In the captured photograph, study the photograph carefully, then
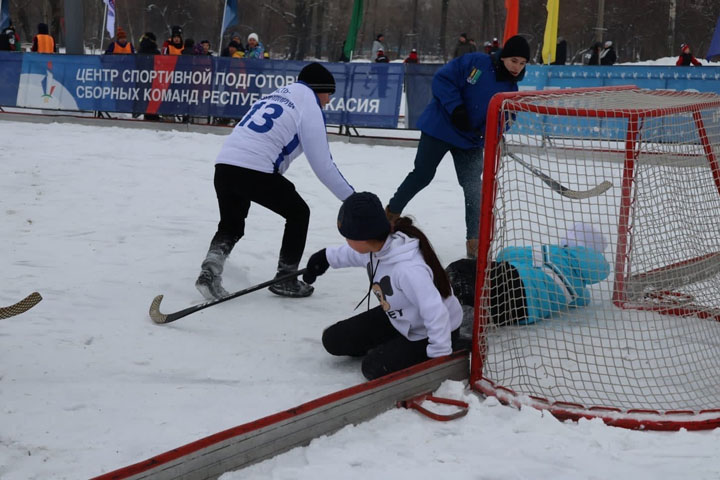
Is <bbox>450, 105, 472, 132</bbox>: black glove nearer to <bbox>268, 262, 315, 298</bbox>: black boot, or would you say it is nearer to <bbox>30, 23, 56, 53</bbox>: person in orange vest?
<bbox>268, 262, 315, 298</bbox>: black boot

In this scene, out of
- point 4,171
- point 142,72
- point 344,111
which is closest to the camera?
point 4,171

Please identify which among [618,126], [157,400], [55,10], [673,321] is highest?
[55,10]

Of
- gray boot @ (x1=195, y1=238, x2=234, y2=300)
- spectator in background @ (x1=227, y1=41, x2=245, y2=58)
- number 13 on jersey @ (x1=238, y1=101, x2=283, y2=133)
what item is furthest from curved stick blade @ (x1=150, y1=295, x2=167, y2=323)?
spectator in background @ (x1=227, y1=41, x2=245, y2=58)

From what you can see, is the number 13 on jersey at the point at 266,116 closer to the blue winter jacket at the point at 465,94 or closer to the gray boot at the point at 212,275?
the gray boot at the point at 212,275

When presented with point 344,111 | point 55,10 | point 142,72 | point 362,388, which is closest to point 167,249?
point 362,388

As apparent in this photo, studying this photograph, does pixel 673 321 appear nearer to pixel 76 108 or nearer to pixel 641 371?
pixel 641 371

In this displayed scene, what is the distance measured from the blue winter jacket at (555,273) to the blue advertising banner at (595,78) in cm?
726

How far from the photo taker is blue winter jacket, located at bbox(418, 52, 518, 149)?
16.3 feet

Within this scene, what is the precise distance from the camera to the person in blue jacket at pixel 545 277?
12.3ft

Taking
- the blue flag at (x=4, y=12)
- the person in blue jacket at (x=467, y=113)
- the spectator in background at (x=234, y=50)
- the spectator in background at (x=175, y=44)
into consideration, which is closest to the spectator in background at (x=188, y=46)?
the spectator in background at (x=175, y=44)

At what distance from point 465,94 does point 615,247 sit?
61.2 inches

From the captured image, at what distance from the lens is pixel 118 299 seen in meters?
4.46

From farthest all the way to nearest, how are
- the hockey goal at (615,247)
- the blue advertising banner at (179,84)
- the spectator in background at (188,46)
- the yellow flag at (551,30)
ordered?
the spectator in background at (188,46), the yellow flag at (551,30), the blue advertising banner at (179,84), the hockey goal at (615,247)

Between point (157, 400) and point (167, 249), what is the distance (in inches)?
103
